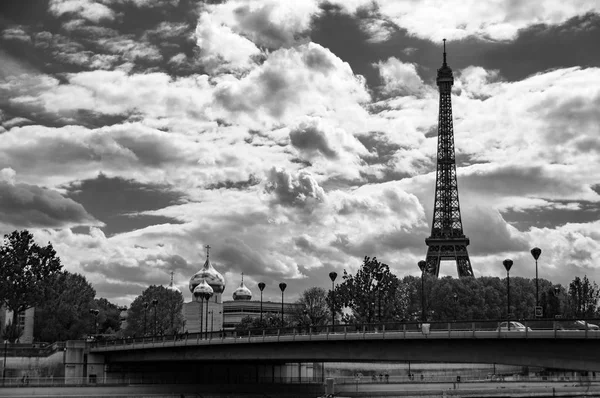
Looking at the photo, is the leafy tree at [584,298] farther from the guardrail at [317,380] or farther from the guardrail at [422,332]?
the guardrail at [422,332]

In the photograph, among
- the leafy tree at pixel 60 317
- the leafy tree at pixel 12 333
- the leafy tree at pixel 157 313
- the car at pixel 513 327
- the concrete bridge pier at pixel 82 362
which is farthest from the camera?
the leafy tree at pixel 157 313

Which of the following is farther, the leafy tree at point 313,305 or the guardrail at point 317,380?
the leafy tree at point 313,305

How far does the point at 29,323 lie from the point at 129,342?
46.1 metres

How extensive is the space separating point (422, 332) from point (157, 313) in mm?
98508

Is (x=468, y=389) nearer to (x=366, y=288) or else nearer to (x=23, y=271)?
(x=366, y=288)

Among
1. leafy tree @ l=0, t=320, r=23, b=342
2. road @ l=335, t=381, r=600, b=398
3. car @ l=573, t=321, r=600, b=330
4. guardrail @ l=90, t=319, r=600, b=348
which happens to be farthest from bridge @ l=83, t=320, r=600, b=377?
leafy tree @ l=0, t=320, r=23, b=342

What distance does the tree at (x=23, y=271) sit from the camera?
12169 cm

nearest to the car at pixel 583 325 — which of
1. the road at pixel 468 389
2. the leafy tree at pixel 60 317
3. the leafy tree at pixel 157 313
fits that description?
the road at pixel 468 389

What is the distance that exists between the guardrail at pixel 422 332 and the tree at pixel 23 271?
39.1m

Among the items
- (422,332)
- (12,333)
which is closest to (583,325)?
(422,332)

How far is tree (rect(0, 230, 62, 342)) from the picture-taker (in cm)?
12169

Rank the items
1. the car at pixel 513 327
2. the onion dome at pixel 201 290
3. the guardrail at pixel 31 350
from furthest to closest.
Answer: the onion dome at pixel 201 290
the guardrail at pixel 31 350
the car at pixel 513 327

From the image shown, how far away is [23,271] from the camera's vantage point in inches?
4882

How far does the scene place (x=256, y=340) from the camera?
265 ft
